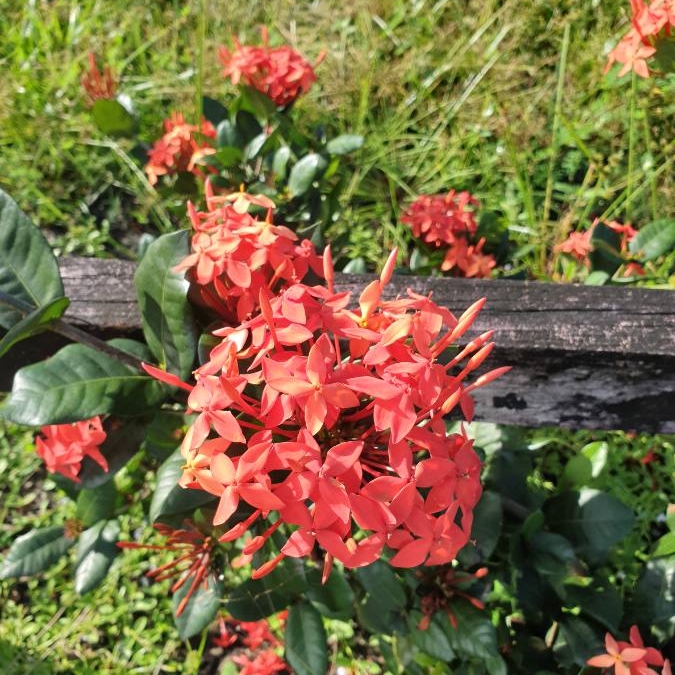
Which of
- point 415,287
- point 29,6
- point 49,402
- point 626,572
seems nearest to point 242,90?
point 415,287

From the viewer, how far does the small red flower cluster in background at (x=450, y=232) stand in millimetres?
1559

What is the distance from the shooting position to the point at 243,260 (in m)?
0.74

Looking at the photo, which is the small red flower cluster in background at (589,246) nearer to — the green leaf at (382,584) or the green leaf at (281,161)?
the green leaf at (281,161)

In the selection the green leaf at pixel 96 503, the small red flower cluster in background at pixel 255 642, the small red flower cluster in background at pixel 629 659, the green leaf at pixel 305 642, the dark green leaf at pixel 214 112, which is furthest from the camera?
the dark green leaf at pixel 214 112

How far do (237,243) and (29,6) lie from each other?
9.06ft

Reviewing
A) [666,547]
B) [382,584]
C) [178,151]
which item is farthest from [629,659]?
[178,151]

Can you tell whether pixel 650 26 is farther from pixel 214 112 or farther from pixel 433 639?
pixel 433 639

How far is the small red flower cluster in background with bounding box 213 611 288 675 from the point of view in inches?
57.7

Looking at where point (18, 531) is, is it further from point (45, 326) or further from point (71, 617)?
point (45, 326)

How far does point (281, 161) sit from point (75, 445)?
29.7 inches

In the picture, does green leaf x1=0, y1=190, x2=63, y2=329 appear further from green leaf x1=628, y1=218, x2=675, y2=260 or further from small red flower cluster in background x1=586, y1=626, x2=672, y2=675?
green leaf x1=628, y1=218, x2=675, y2=260

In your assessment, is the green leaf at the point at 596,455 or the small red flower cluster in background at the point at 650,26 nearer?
the small red flower cluster in background at the point at 650,26

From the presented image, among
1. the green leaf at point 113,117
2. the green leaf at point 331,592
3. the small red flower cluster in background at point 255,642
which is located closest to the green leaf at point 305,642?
the green leaf at point 331,592

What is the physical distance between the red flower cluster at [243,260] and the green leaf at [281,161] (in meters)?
0.64
